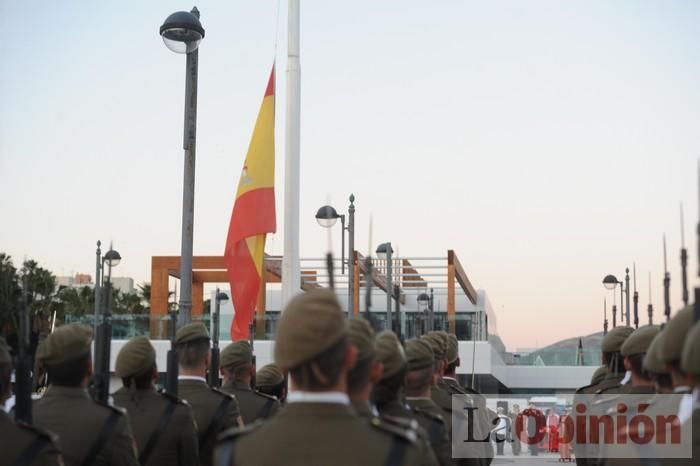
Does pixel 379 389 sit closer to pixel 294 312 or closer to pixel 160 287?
pixel 294 312

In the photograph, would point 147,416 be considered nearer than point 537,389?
Yes

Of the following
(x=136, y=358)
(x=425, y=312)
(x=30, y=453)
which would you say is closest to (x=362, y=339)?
(x=30, y=453)

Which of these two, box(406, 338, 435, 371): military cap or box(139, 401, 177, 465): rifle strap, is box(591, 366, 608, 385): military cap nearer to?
box(406, 338, 435, 371): military cap

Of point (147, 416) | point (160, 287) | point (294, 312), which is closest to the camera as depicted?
point (294, 312)

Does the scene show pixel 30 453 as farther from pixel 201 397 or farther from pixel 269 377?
pixel 269 377

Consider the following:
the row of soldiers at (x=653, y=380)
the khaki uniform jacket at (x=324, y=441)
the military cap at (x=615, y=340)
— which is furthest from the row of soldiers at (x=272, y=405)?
the military cap at (x=615, y=340)

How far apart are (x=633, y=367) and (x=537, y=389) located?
4047 cm

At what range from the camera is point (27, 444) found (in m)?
4.73

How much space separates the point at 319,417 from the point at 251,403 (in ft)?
15.8

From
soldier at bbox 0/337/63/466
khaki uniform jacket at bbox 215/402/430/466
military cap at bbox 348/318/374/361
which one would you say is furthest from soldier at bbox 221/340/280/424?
khaki uniform jacket at bbox 215/402/430/466

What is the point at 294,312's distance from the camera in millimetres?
3639

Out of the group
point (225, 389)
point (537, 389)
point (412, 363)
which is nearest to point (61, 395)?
point (412, 363)

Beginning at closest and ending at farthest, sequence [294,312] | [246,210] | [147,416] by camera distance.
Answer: [294,312]
[147,416]
[246,210]

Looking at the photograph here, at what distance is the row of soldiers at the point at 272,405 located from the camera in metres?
3.57
